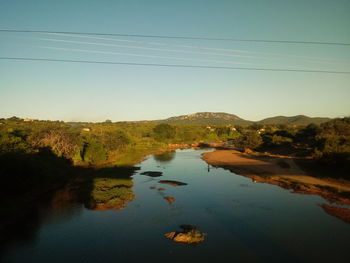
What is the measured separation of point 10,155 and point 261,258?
34071 mm

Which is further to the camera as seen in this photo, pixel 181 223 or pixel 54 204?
pixel 54 204

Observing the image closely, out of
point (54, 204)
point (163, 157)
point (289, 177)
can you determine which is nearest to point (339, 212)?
point (289, 177)

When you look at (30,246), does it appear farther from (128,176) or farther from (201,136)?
(201,136)

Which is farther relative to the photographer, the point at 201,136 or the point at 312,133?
the point at 201,136

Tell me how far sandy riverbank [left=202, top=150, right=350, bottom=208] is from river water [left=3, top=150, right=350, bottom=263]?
2769 mm

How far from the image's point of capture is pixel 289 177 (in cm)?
4547

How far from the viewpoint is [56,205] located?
30.9 meters

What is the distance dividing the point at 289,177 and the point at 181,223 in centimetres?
3011

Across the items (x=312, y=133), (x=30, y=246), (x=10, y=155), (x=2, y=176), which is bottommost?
(x=30, y=246)

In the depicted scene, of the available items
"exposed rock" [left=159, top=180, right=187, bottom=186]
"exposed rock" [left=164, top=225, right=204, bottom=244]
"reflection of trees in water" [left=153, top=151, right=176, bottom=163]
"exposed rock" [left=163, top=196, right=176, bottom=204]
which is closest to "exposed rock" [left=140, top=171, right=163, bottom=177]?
"exposed rock" [left=159, top=180, right=187, bottom=186]

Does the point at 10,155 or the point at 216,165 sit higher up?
the point at 10,155

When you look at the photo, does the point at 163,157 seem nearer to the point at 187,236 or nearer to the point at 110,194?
the point at 110,194

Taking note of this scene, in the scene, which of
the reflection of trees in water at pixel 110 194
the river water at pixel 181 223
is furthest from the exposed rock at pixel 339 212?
the reflection of trees in water at pixel 110 194

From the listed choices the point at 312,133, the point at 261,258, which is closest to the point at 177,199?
the point at 261,258
